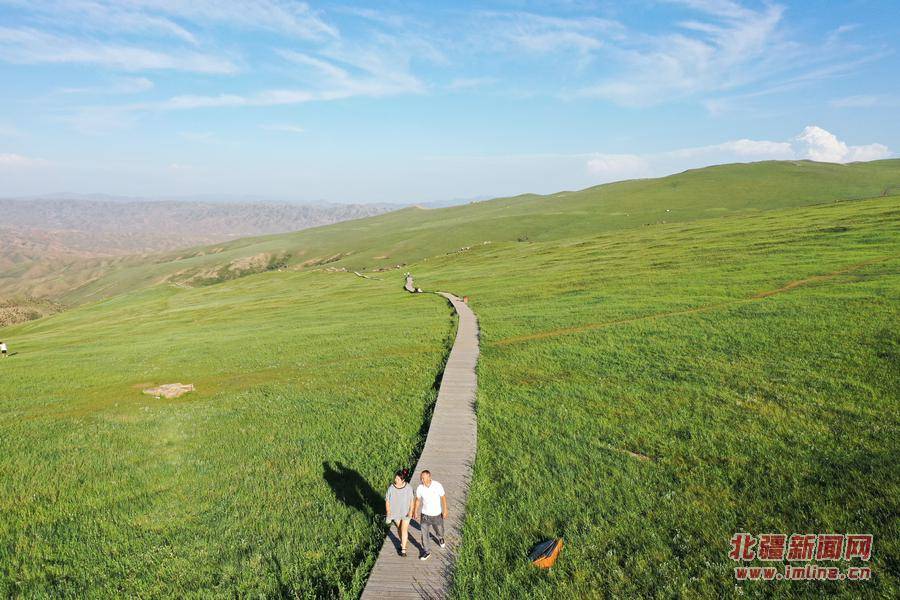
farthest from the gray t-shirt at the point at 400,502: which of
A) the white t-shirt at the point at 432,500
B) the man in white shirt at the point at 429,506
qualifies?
the white t-shirt at the point at 432,500

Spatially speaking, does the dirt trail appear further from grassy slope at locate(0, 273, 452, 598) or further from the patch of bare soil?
the patch of bare soil

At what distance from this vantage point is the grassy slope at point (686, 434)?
11555 mm

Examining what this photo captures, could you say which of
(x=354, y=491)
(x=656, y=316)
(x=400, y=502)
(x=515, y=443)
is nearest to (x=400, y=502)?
(x=400, y=502)

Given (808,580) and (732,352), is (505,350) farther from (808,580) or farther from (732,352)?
(808,580)

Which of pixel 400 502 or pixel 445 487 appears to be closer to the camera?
pixel 400 502

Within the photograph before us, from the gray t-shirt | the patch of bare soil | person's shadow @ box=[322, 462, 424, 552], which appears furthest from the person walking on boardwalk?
the patch of bare soil

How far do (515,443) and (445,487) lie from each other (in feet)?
13.5

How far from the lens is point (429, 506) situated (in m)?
11.8

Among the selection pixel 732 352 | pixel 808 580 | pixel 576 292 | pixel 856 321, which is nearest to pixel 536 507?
pixel 808 580

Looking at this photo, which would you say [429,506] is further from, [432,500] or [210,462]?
[210,462]

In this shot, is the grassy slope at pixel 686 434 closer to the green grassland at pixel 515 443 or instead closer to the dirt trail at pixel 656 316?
the green grassland at pixel 515 443

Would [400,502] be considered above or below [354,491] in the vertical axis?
above

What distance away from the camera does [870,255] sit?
145ft

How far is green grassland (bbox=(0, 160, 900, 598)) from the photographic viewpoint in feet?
39.6
